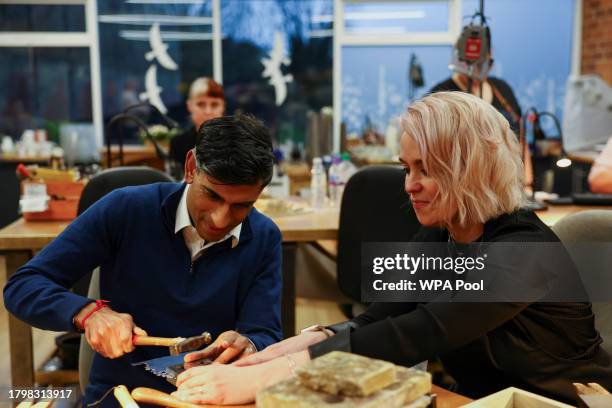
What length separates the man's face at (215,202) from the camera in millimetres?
1348

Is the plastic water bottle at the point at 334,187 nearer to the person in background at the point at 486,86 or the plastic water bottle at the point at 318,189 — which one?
the plastic water bottle at the point at 318,189

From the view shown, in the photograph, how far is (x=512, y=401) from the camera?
97cm

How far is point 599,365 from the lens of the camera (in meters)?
1.29

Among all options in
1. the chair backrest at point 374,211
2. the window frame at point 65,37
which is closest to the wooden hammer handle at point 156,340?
the chair backrest at point 374,211

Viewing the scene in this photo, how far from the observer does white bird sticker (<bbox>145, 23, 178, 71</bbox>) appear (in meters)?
6.22

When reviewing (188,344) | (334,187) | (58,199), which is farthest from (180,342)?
(334,187)

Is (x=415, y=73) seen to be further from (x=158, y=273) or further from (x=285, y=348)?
(x=285, y=348)

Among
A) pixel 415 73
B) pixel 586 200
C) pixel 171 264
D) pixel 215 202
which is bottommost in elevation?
pixel 586 200

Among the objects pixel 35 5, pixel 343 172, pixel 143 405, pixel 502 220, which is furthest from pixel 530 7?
pixel 143 405

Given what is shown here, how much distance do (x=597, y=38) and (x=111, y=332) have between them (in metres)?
5.94

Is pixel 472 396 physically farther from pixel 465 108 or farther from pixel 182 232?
pixel 182 232

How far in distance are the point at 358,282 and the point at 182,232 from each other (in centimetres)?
143

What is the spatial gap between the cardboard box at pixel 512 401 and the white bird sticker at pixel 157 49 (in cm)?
569

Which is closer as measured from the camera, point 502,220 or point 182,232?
point 502,220
